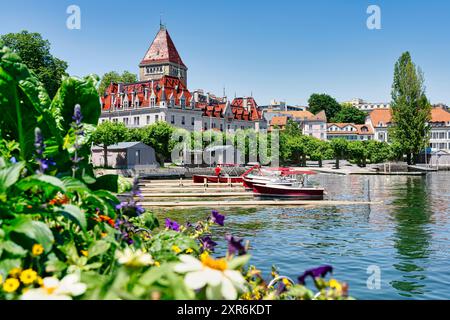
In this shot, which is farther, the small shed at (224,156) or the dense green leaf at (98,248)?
the small shed at (224,156)

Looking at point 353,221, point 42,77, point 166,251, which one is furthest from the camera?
point 42,77

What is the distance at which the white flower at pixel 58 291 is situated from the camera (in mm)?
2334

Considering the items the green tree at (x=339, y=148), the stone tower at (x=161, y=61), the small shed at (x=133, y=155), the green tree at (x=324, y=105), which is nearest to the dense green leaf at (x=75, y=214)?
the small shed at (x=133, y=155)

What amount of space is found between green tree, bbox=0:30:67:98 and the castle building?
15.7m

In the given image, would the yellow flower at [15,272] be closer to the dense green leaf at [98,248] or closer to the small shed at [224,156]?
the dense green leaf at [98,248]

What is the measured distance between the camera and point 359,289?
10508 millimetres

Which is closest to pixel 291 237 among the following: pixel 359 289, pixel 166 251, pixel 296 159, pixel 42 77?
pixel 359 289

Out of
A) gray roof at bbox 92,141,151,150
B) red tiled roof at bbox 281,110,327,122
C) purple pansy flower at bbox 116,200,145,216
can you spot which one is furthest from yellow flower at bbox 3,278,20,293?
red tiled roof at bbox 281,110,327,122

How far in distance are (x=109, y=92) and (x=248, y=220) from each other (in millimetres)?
72551

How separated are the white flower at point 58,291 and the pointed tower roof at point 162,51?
10406 centimetres

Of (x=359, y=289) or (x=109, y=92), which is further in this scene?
(x=109, y=92)

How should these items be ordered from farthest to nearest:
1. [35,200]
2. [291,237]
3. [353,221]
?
1. [353,221]
2. [291,237]
3. [35,200]

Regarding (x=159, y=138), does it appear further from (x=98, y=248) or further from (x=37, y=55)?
(x=98, y=248)
